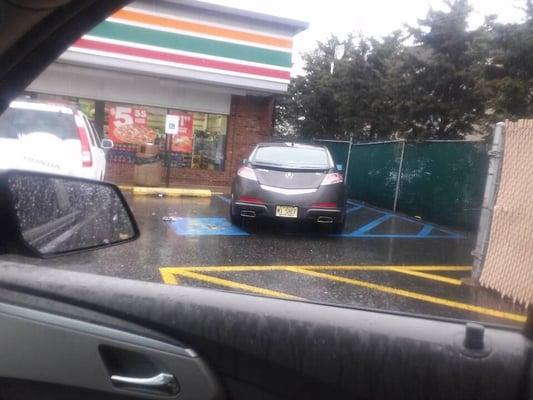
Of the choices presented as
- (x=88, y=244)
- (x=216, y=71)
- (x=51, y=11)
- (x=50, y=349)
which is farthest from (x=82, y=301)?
(x=216, y=71)

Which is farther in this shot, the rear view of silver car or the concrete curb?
the concrete curb

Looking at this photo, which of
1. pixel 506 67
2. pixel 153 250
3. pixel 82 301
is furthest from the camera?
pixel 506 67

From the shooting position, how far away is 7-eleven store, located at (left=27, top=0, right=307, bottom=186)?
1361 cm

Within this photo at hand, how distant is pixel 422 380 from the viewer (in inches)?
61.8

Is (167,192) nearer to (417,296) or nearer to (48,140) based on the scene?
(48,140)

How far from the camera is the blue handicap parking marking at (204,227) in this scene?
Result: 8.43 meters

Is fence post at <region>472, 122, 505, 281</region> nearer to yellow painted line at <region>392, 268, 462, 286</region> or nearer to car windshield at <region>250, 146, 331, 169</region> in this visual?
yellow painted line at <region>392, 268, 462, 286</region>

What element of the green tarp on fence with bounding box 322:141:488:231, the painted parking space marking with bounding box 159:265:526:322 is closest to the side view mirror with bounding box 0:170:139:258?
the painted parking space marking with bounding box 159:265:526:322

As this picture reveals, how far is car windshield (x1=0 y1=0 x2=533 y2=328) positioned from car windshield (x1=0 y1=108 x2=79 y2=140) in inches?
1.1

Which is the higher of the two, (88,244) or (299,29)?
(299,29)

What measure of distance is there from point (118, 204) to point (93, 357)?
784 mm

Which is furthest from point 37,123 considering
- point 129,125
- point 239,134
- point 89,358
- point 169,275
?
point 239,134

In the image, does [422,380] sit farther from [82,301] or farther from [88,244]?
[88,244]

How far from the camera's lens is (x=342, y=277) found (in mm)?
6113
